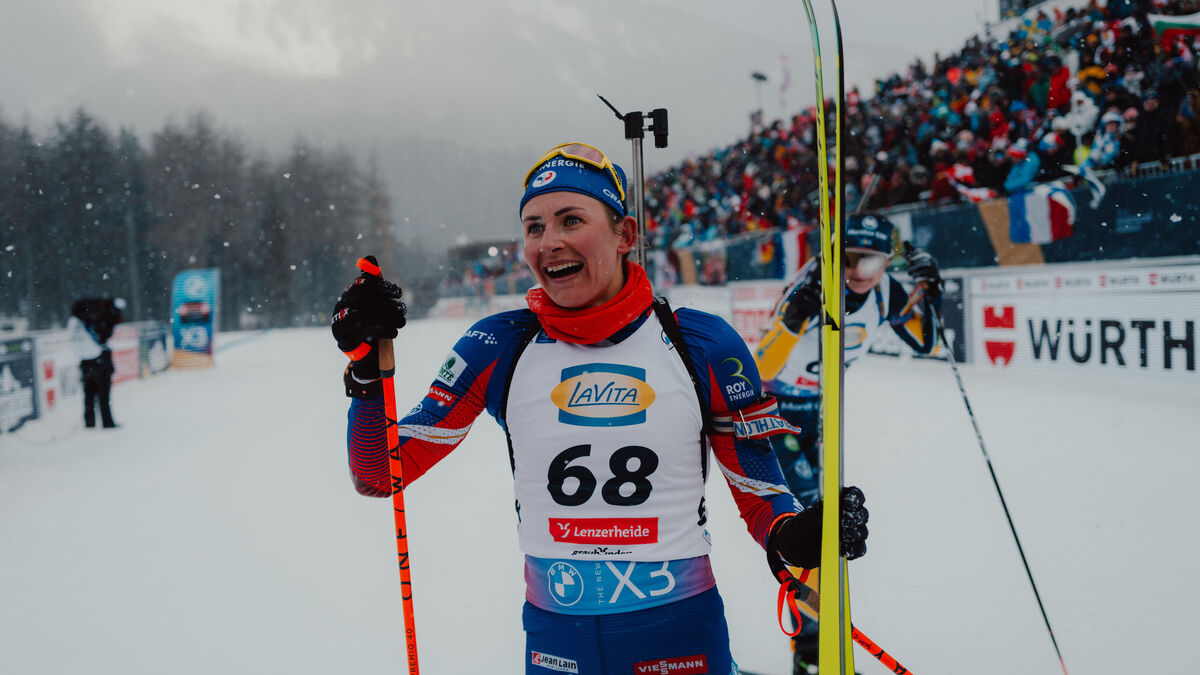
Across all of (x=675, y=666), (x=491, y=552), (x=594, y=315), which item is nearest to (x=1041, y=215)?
(x=491, y=552)

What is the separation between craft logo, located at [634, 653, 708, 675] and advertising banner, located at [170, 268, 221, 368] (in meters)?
18.6

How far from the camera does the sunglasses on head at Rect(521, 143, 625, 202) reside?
5.53ft

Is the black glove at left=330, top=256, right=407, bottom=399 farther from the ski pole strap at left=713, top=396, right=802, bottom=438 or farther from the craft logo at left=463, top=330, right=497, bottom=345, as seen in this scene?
the ski pole strap at left=713, top=396, right=802, bottom=438

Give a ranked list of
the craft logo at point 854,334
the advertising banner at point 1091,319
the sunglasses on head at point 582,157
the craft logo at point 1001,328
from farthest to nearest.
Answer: the craft logo at point 1001,328
the advertising banner at point 1091,319
the craft logo at point 854,334
the sunglasses on head at point 582,157

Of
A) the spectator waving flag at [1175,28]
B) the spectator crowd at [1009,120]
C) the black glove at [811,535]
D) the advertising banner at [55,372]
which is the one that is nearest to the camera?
the black glove at [811,535]

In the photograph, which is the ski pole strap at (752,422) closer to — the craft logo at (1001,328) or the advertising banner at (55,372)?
the craft logo at (1001,328)

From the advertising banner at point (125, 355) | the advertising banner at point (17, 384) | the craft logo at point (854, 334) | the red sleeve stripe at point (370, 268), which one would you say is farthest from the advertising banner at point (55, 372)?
the craft logo at point (854, 334)

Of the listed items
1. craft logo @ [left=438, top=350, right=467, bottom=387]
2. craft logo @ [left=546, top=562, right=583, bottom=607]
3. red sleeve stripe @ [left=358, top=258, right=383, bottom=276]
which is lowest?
craft logo @ [left=546, top=562, right=583, bottom=607]

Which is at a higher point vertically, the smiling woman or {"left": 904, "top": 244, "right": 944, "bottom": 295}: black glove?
{"left": 904, "top": 244, "right": 944, "bottom": 295}: black glove

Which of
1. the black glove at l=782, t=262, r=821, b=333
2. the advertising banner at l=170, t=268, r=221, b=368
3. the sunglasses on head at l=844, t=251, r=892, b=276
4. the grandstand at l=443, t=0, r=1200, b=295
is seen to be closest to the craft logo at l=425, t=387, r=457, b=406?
the black glove at l=782, t=262, r=821, b=333

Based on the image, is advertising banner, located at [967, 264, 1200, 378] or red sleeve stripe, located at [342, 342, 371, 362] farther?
advertising banner, located at [967, 264, 1200, 378]

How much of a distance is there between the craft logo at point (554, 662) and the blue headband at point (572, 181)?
3.57 ft

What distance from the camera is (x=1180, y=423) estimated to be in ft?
22.4

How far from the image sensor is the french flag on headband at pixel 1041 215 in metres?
9.19
